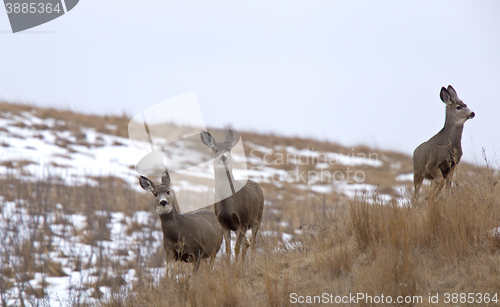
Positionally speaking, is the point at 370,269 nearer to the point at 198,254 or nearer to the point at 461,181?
the point at 461,181

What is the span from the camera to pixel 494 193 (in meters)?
5.49

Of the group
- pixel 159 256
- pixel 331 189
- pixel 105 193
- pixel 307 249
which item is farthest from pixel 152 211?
pixel 307 249

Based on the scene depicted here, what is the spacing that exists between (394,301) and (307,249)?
197cm

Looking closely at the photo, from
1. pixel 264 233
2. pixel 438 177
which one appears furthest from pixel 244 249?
pixel 264 233

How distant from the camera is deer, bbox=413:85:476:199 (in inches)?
238

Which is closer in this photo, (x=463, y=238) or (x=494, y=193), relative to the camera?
(x=463, y=238)

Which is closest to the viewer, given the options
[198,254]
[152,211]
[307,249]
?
[307,249]

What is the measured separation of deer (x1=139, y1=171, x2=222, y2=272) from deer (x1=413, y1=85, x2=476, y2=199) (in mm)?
3204

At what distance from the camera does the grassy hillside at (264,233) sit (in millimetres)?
4676

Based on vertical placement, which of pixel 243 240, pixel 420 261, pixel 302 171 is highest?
pixel 420 261

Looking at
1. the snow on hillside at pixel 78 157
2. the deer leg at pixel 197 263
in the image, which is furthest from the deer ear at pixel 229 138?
the snow on hillside at pixel 78 157

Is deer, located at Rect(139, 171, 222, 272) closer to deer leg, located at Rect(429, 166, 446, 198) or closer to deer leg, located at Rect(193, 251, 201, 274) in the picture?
deer leg, located at Rect(193, 251, 201, 274)

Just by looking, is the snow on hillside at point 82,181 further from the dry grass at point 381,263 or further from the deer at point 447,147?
the deer at point 447,147

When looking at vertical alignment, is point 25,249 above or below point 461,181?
below
